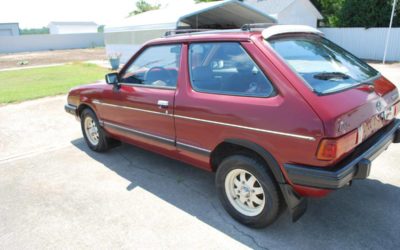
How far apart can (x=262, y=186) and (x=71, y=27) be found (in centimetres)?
7415

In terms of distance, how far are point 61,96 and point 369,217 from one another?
28.2 ft

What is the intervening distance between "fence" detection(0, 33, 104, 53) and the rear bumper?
45148 mm

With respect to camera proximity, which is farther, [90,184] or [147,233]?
[90,184]

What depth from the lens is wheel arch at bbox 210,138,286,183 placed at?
2.63 m

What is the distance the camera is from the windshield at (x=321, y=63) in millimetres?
2725

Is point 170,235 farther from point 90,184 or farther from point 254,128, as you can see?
point 90,184

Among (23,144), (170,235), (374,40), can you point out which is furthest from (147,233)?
(374,40)

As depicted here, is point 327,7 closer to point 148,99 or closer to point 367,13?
point 367,13

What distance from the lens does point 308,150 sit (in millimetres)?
2414

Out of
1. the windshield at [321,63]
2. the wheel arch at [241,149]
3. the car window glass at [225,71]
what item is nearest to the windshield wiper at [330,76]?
the windshield at [321,63]

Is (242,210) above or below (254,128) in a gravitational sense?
below

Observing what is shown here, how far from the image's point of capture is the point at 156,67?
385cm

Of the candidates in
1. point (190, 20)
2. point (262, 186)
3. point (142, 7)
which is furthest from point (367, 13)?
point (142, 7)

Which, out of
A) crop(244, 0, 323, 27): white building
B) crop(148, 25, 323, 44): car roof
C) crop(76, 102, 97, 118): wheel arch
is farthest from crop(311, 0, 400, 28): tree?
crop(76, 102, 97, 118): wheel arch
